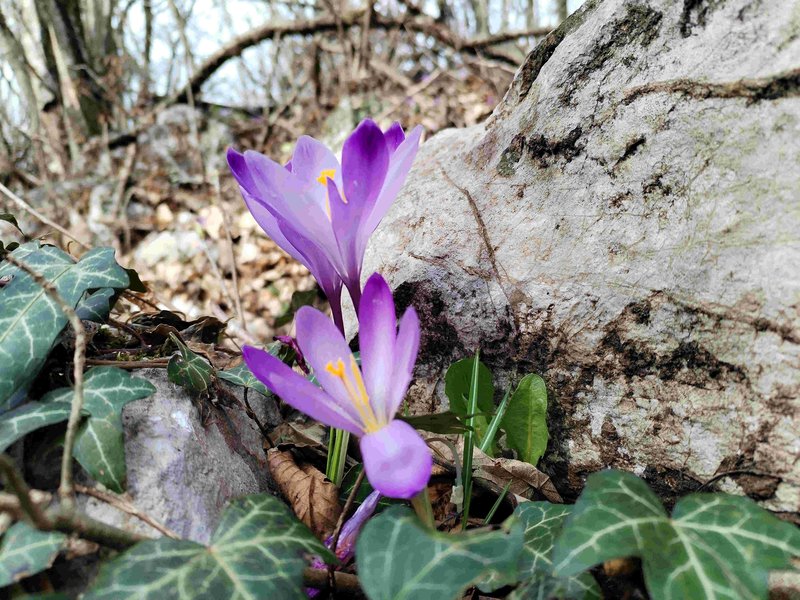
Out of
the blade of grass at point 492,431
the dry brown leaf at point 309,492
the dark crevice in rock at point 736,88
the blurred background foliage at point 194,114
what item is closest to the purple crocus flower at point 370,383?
the dry brown leaf at point 309,492

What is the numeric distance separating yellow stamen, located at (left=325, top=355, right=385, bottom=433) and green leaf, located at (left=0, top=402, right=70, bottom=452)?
468 millimetres

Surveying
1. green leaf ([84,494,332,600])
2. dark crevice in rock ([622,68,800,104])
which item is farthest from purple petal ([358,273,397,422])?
dark crevice in rock ([622,68,800,104])

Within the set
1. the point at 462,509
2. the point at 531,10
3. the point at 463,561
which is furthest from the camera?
the point at 531,10

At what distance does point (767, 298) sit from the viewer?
1021mm

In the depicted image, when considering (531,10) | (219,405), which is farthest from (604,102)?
(531,10)

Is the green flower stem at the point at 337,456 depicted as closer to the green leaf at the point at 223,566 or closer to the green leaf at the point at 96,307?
the green leaf at the point at 223,566

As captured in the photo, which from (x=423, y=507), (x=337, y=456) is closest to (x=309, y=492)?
(x=337, y=456)

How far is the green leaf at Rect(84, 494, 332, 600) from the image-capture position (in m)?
0.77

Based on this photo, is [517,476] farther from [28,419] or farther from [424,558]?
[28,419]

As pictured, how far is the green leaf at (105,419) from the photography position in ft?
3.12

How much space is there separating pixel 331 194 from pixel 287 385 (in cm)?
34

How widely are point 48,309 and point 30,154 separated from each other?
7.09m

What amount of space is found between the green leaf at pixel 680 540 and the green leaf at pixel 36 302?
93 centimetres

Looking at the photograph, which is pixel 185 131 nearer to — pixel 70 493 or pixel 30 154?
pixel 30 154
